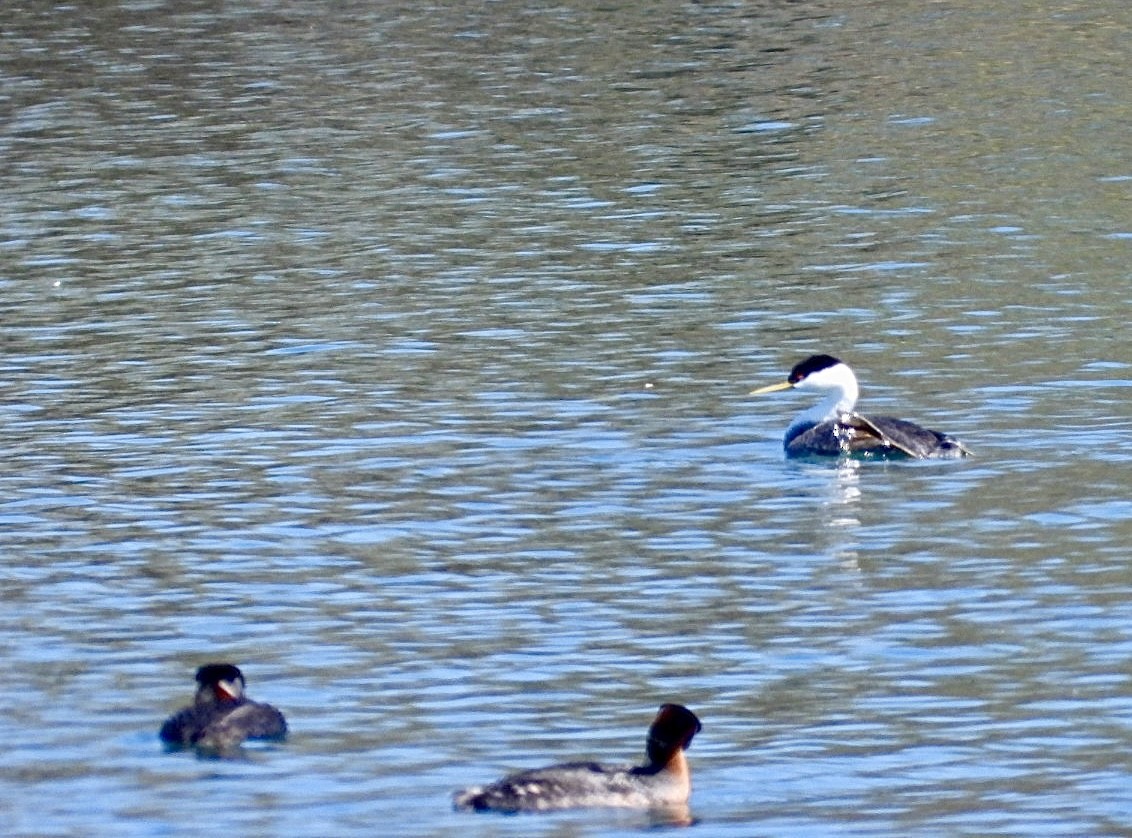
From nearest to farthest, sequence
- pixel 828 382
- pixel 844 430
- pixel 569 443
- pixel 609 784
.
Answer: pixel 609 784, pixel 844 430, pixel 569 443, pixel 828 382

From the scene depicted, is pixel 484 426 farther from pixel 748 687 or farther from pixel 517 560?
pixel 748 687

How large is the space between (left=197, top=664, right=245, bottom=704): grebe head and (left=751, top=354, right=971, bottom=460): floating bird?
775 cm

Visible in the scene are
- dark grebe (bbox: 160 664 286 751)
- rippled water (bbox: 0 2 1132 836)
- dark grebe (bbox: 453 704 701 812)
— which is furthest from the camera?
rippled water (bbox: 0 2 1132 836)

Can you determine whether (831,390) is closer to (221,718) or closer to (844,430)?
(844,430)

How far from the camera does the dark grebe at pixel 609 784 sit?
41.9 ft

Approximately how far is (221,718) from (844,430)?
8356 mm

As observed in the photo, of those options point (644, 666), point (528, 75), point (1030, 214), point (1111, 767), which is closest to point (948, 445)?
point (644, 666)

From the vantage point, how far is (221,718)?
1376 centimetres

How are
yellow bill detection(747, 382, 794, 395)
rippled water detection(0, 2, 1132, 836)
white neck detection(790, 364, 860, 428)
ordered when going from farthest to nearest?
yellow bill detection(747, 382, 794, 395) → white neck detection(790, 364, 860, 428) → rippled water detection(0, 2, 1132, 836)

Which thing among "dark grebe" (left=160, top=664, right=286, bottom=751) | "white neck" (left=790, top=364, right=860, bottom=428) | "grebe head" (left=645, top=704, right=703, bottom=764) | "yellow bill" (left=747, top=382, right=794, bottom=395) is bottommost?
"yellow bill" (left=747, top=382, right=794, bottom=395)

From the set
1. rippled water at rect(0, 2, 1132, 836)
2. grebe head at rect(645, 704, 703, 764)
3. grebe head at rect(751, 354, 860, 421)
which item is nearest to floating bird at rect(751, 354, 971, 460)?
grebe head at rect(751, 354, 860, 421)

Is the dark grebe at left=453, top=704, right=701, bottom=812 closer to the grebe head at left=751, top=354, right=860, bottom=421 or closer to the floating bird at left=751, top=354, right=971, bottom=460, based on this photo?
the floating bird at left=751, top=354, right=971, bottom=460

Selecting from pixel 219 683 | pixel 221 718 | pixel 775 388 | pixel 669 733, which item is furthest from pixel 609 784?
pixel 775 388

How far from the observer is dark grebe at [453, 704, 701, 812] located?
41.9ft
